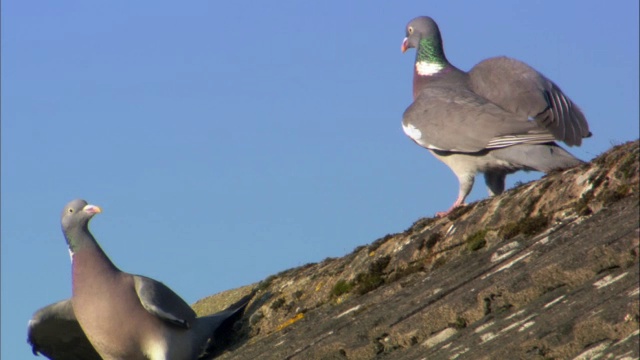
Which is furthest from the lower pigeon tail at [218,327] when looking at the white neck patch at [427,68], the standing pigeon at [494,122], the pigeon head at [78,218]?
the white neck patch at [427,68]

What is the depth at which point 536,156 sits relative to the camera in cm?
770

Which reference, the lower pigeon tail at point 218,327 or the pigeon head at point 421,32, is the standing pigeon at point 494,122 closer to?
the pigeon head at point 421,32

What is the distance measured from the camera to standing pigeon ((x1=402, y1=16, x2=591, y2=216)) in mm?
7789

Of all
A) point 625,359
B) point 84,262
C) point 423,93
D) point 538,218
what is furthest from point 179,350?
point 625,359

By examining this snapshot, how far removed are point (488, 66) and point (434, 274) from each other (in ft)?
12.3

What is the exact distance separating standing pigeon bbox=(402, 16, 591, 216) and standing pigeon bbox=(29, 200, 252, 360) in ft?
6.79

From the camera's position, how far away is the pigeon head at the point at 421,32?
1032 centimetres

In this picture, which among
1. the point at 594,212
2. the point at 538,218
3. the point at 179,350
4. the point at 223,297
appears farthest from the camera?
the point at 223,297

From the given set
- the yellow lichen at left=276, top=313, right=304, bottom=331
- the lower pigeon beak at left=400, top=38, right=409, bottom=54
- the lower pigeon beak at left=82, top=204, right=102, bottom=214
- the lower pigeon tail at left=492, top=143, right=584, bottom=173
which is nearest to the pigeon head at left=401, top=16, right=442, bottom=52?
the lower pigeon beak at left=400, top=38, right=409, bottom=54

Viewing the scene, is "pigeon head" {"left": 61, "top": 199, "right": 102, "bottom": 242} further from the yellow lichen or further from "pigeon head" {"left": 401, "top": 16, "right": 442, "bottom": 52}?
"pigeon head" {"left": 401, "top": 16, "right": 442, "bottom": 52}

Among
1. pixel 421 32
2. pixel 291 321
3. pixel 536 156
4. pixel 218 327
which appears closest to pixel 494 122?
pixel 536 156

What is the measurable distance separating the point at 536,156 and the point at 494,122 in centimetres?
57

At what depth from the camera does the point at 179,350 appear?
274 inches

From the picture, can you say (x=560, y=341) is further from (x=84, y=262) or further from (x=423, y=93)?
(x=423, y=93)
